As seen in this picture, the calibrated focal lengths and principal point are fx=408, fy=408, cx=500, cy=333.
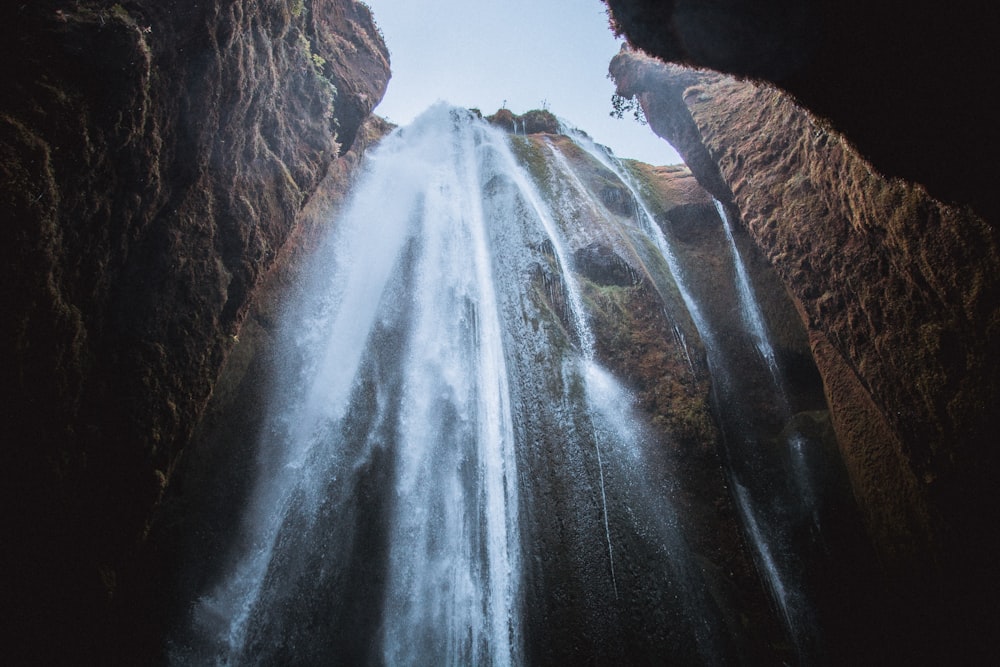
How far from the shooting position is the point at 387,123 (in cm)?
1941

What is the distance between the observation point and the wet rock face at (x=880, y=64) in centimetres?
264

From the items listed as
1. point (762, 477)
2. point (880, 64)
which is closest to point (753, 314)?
point (762, 477)

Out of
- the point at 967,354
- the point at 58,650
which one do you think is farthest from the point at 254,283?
the point at 967,354

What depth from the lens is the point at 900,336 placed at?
236 inches

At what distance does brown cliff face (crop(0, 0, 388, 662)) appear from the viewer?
3.38 m

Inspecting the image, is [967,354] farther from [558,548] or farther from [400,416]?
[400,416]

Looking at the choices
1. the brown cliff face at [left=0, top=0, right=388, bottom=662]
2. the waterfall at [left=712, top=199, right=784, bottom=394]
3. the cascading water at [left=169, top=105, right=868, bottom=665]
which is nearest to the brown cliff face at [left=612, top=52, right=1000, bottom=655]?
the cascading water at [left=169, top=105, right=868, bottom=665]

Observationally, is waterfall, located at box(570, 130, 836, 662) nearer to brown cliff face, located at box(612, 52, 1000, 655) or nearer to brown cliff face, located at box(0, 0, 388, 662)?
brown cliff face, located at box(612, 52, 1000, 655)

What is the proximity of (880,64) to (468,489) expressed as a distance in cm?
963

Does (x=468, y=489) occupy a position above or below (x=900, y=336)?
below

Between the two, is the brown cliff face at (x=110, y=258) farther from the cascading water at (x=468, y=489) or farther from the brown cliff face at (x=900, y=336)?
the brown cliff face at (x=900, y=336)

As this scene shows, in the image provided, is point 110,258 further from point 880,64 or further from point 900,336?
point 900,336

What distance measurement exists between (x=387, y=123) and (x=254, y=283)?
15504 millimetres

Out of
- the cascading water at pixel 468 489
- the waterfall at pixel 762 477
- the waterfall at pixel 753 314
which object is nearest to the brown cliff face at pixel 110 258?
the cascading water at pixel 468 489
